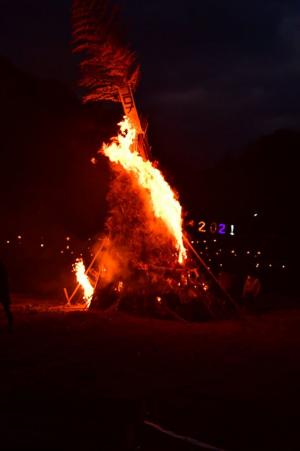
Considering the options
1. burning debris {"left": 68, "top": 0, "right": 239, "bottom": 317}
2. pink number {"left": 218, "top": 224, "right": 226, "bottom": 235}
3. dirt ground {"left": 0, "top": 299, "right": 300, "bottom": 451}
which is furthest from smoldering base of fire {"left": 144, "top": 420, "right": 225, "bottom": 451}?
pink number {"left": 218, "top": 224, "right": 226, "bottom": 235}

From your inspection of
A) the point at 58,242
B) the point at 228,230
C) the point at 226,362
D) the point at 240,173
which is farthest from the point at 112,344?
the point at 240,173

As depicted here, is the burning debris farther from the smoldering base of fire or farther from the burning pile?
the smoldering base of fire

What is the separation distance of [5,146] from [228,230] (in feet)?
43.2

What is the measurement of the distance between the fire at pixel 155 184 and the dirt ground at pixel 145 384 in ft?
8.75

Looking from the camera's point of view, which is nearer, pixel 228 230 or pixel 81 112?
pixel 228 230

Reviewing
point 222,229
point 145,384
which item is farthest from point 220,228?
point 145,384

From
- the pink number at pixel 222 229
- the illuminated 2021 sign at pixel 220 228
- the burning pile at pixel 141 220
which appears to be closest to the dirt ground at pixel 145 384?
the burning pile at pixel 141 220

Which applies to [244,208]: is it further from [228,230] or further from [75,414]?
[75,414]

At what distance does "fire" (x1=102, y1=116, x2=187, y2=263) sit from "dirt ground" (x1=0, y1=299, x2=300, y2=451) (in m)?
2.67

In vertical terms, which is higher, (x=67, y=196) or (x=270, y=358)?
(x=67, y=196)

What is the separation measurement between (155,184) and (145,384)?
8175mm

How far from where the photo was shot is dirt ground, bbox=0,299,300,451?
21.1ft

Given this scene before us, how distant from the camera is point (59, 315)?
1580 centimetres

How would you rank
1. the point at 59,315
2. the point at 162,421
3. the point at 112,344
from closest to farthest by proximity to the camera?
the point at 162,421 < the point at 112,344 < the point at 59,315
